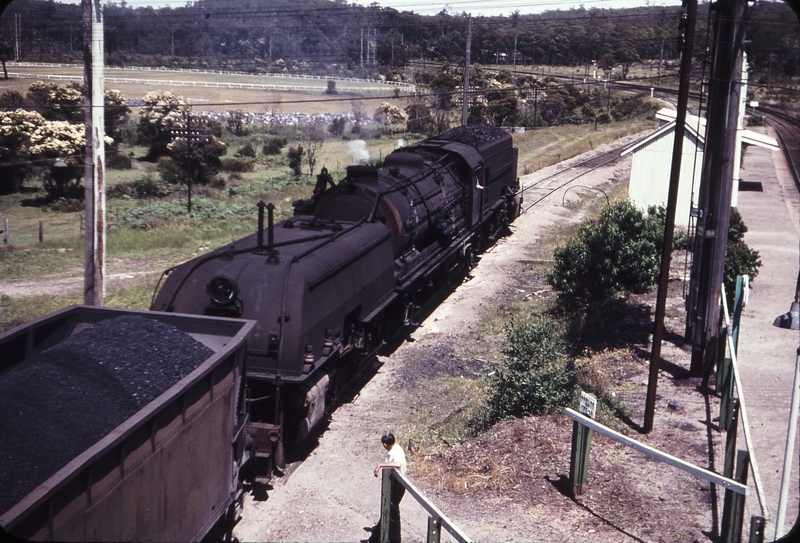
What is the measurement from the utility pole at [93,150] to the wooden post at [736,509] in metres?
11.0

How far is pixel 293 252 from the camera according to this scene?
11.1m

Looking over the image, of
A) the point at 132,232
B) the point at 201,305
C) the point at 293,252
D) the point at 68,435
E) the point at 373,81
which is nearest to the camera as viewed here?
the point at 68,435

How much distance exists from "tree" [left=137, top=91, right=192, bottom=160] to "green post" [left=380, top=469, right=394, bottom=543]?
39.9 metres

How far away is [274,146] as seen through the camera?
49.5m

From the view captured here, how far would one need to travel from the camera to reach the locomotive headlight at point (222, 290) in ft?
32.3

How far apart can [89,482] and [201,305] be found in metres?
5.22

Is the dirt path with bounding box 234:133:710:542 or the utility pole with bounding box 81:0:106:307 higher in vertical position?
the utility pole with bounding box 81:0:106:307

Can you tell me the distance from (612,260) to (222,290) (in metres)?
10.8

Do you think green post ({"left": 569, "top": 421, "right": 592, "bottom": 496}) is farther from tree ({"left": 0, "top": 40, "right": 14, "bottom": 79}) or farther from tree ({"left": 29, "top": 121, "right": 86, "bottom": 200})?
tree ({"left": 0, "top": 40, "right": 14, "bottom": 79})

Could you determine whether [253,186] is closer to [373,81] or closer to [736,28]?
[736,28]

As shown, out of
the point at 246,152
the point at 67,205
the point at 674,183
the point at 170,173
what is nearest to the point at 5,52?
the point at 246,152

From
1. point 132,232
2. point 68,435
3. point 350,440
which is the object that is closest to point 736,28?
point 350,440

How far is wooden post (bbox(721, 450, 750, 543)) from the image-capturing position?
22.3 ft

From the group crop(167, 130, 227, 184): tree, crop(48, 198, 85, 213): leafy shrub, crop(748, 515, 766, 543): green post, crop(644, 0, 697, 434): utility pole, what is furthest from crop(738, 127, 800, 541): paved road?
crop(48, 198, 85, 213): leafy shrub
